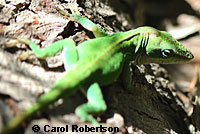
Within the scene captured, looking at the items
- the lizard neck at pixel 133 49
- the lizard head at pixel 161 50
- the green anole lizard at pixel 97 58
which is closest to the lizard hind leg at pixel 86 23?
the green anole lizard at pixel 97 58

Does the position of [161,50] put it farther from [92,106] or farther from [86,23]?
[92,106]

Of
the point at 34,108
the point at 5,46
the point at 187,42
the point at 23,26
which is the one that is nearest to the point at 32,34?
the point at 23,26

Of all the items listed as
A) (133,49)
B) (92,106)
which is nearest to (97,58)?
(92,106)

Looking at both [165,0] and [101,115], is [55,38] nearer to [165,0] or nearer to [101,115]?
[101,115]

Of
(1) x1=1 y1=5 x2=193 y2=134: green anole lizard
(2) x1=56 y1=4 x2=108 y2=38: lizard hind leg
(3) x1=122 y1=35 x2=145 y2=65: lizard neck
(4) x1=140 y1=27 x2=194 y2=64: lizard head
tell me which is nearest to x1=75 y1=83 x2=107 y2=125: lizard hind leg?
(1) x1=1 y1=5 x2=193 y2=134: green anole lizard

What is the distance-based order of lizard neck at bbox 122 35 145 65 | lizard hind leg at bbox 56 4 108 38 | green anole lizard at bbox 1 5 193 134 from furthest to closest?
lizard hind leg at bbox 56 4 108 38
lizard neck at bbox 122 35 145 65
green anole lizard at bbox 1 5 193 134

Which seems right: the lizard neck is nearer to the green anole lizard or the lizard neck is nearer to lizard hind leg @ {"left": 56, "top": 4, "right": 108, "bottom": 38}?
the green anole lizard

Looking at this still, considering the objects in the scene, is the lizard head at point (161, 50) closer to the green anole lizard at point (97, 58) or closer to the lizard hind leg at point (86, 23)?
the green anole lizard at point (97, 58)
